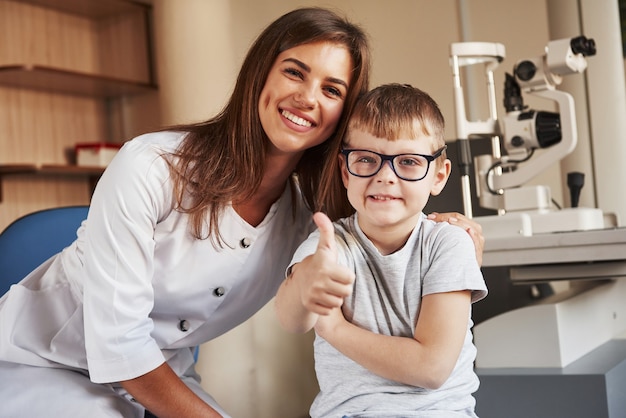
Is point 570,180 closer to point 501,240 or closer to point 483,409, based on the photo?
point 501,240

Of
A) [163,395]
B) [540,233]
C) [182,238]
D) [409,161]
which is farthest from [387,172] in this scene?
[540,233]

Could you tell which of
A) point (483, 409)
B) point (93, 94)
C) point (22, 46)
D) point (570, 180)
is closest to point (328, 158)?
point (483, 409)

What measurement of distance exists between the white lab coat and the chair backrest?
0.16 meters

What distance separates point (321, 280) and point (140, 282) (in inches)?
19.3

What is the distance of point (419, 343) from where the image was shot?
3.66ft

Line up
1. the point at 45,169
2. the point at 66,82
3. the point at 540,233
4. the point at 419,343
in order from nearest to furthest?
the point at 419,343
the point at 540,233
the point at 45,169
the point at 66,82

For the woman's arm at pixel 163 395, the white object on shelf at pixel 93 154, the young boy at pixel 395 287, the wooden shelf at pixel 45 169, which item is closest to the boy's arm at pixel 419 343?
the young boy at pixel 395 287

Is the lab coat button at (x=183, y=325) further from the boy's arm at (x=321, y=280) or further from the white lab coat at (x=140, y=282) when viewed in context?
the boy's arm at (x=321, y=280)

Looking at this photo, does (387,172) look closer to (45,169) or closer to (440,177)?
(440,177)

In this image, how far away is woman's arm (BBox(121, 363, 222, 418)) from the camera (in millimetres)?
1354

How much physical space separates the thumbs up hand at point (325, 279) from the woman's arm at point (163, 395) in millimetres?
466

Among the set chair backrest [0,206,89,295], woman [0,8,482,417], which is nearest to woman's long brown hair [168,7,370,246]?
woman [0,8,482,417]

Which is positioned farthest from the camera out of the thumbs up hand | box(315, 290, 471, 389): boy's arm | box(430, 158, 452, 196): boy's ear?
box(430, 158, 452, 196): boy's ear

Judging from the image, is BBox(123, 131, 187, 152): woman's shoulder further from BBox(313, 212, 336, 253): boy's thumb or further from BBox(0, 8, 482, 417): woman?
A: BBox(313, 212, 336, 253): boy's thumb
